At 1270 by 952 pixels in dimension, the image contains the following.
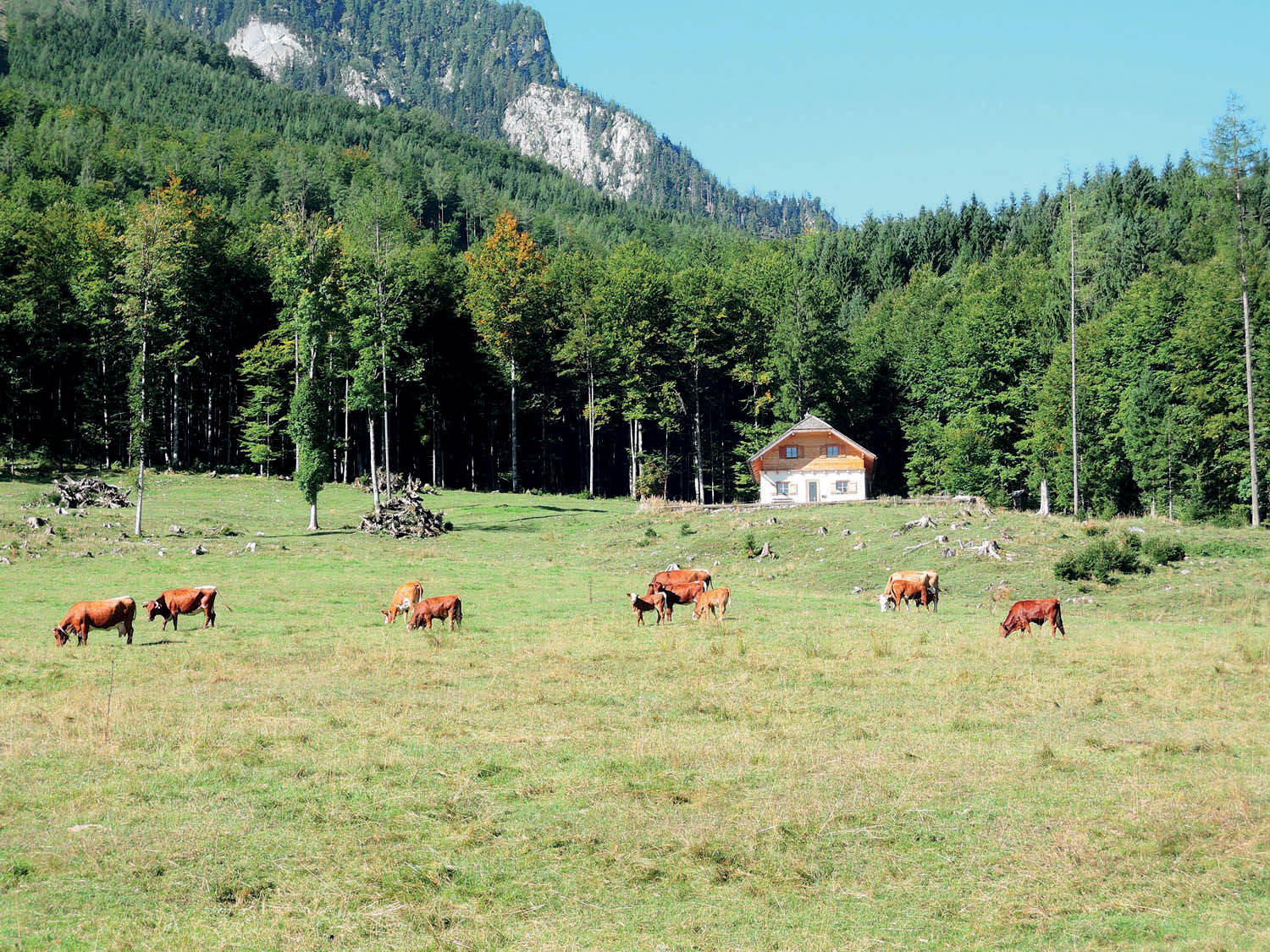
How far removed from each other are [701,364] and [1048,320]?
31.1m

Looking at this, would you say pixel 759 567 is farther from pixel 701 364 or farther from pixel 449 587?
pixel 701 364

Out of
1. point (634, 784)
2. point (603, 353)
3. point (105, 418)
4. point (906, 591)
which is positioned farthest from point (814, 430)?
point (634, 784)

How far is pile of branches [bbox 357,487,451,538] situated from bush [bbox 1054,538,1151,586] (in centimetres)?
3269

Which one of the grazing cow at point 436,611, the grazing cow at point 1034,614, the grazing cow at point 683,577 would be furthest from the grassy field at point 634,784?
the grazing cow at point 683,577

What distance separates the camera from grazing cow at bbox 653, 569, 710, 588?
33.2 m

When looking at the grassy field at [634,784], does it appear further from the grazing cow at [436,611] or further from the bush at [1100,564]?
the bush at [1100,564]

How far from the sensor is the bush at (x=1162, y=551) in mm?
38344

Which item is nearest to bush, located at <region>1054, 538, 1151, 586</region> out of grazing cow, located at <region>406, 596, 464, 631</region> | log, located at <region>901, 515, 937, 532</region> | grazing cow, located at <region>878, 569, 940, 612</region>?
grazing cow, located at <region>878, 569, 940, 612</region>

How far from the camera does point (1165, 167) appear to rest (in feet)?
493

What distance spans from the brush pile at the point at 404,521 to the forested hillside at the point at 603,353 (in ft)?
15.9

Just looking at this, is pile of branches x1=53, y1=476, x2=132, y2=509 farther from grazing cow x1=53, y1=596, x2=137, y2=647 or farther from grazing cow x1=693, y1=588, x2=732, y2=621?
grazing cow x1=693, y1=588, x2=732, y2=621

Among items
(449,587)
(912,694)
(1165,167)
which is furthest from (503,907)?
(1165,167)

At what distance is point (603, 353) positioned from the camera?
92.1 m

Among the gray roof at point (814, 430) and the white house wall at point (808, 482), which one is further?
the gray roof at point (814, 430)
